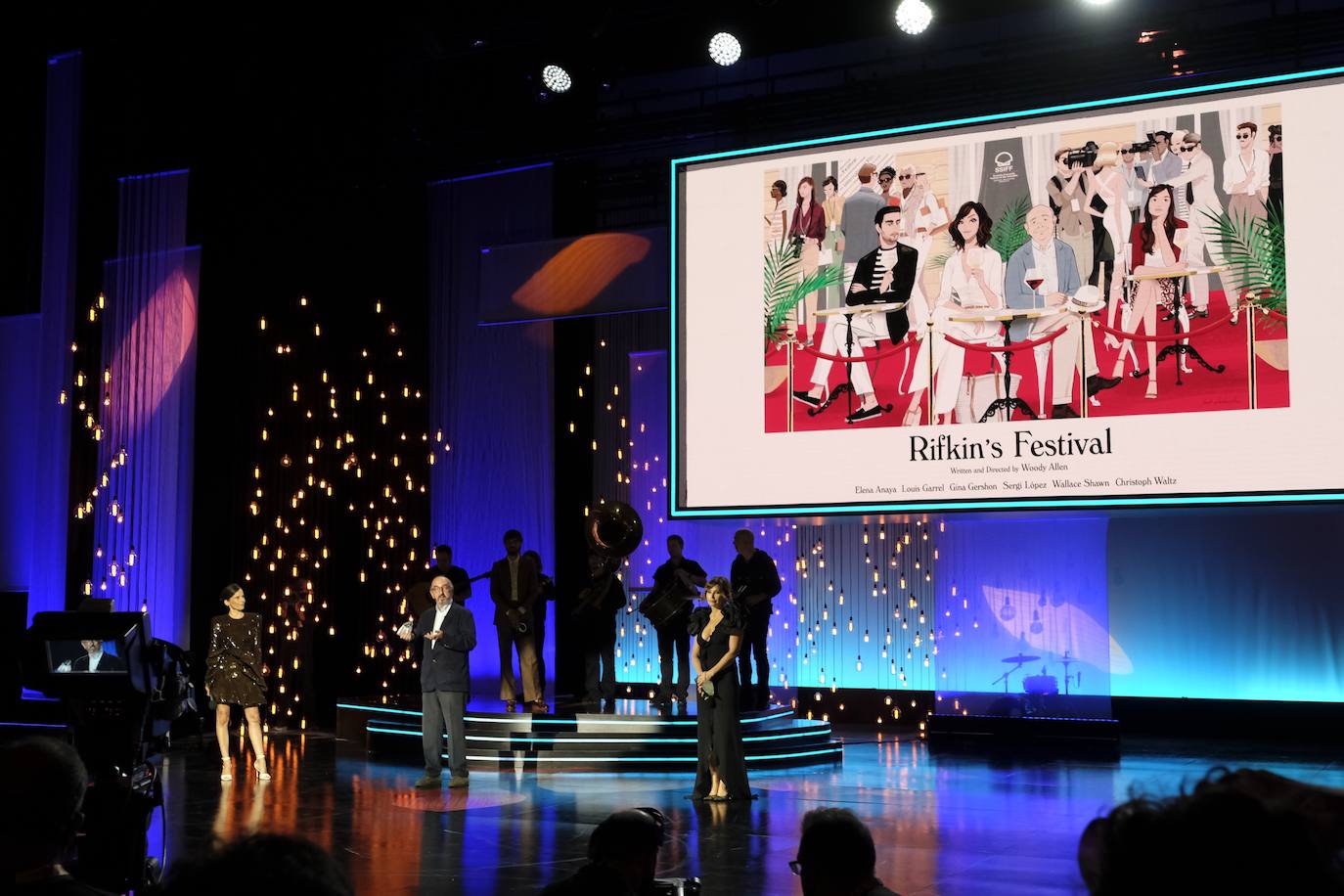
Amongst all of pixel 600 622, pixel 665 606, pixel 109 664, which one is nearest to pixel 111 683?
pixel 109 664

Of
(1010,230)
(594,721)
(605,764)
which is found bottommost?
(605,764)

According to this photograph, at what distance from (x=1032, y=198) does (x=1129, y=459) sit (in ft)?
6.45

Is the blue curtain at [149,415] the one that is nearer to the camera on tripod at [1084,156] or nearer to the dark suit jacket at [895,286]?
the dark suit jacket at [895,286]

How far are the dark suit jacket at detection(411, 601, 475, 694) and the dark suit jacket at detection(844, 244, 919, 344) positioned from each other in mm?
3665

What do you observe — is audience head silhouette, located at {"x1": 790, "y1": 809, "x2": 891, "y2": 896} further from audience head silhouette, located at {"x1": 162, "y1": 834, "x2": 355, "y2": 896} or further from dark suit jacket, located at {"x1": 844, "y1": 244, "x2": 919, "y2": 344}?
dark suit jacket, located at {"x1": 844, "y1": 244, "x2": 919, "y2": 344}

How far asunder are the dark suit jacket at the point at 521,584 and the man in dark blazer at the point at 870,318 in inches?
101

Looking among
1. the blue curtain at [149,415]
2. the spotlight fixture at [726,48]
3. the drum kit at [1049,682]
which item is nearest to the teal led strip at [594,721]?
the drum kit at [1049,682]

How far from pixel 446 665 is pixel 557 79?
4.78 metres

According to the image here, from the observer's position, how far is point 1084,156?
934 cm

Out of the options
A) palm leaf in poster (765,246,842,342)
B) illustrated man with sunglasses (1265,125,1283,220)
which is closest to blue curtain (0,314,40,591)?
palm leaf in poster (765,246,842,342)

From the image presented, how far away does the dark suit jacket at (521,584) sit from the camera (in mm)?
10586

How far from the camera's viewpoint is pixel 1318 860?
1175mm

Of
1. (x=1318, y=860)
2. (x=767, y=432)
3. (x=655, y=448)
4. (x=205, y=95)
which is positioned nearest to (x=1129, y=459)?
(x=767, y=432)

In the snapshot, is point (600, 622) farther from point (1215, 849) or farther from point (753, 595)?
point (1215, 849)
